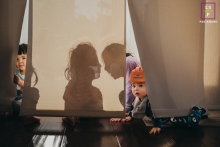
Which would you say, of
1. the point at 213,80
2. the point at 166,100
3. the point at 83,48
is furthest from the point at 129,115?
the point at 213,80

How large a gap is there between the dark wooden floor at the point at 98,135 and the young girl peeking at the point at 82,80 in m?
0.17

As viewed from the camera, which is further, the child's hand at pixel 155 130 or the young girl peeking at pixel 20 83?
the young girl peeking at pixel 20 83

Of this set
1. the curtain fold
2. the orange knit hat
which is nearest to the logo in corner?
the curtain fold

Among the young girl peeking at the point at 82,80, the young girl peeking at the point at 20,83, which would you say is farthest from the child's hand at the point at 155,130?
the young girl peeking at the point at 20,83

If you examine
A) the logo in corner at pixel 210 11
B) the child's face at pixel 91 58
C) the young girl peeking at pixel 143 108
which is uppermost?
the logo in corner at pixel 210 11

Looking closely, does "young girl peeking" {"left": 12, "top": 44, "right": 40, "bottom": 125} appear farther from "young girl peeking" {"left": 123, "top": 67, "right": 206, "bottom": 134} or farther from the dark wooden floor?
"young girl peeking" {"left": 123, "top": 67, "right": 206, "bottom": 134}

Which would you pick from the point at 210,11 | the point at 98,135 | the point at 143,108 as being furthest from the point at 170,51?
the point at 98,135

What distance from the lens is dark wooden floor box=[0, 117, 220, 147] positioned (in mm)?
1536

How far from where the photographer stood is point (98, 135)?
1.72m

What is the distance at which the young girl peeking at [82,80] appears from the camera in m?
1.96

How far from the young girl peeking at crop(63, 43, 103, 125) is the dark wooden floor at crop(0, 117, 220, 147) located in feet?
0.57

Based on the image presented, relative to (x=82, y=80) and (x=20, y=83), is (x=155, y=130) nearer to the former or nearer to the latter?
(x=82, y=80)

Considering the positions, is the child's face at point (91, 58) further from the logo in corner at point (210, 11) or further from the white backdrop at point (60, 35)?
the logo in corner at point (210, 11)

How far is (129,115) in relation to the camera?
219cm
